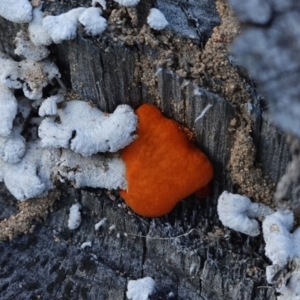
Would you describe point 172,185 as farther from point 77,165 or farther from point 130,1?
point 130,1

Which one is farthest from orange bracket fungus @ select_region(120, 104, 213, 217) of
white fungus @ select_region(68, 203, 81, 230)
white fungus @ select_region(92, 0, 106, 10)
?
white fungus @ select_region(92, 0, 106, 10)

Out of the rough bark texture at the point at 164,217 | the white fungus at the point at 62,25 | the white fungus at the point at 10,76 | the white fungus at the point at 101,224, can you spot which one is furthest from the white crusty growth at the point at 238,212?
the white fungus at the point at 10,76

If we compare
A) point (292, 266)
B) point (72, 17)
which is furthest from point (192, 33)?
point (292, 266)

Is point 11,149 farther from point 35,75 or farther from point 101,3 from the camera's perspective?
point 101,3

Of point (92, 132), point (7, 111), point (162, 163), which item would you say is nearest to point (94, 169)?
point (92, 132)

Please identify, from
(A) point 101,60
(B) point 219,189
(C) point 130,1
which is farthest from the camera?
(B) point 219,189

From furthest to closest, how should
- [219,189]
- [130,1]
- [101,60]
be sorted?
[219,189] → [101,60] → [130,1]

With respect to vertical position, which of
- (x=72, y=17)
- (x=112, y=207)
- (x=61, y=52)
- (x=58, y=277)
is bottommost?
(x=58, y=277)

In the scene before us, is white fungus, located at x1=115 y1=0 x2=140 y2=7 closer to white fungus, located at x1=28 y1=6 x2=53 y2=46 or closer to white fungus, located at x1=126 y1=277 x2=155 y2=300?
white fungus, located at x1=28 y1=6 x2=53 y2=46
